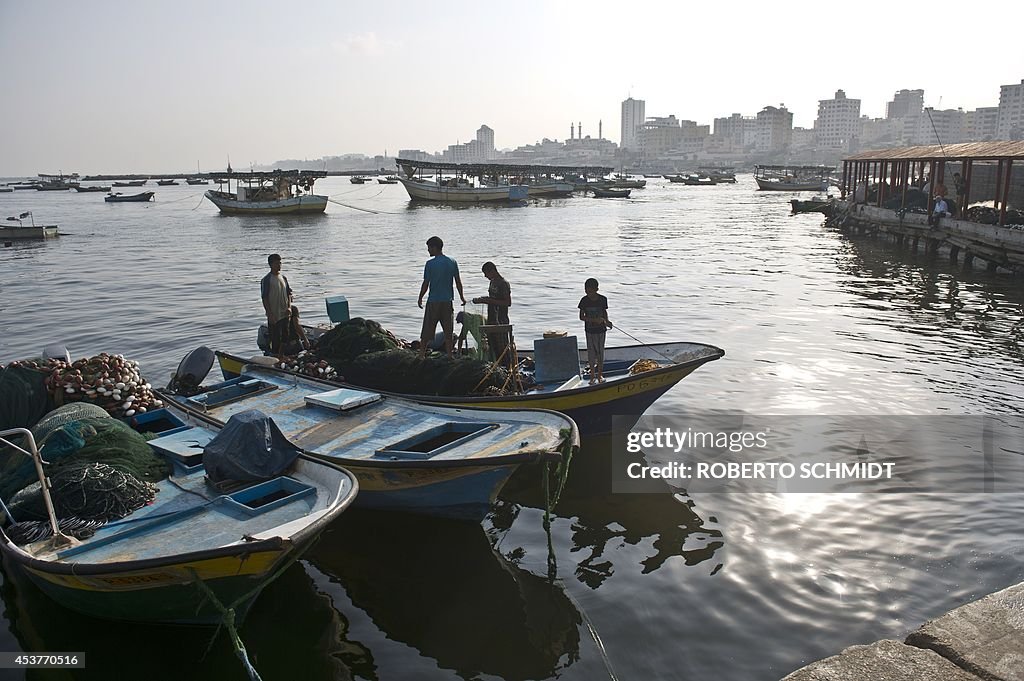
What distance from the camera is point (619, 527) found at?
8391mm

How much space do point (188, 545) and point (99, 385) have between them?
4.05 metres

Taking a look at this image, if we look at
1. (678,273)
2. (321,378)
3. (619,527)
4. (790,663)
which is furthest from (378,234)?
(790,663)

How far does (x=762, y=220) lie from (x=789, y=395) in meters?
41.8

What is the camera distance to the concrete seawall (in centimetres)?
450

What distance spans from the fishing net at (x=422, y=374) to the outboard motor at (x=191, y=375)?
210 centimetres

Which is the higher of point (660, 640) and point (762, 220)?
point (762, 220)

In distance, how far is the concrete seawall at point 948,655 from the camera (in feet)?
14.8

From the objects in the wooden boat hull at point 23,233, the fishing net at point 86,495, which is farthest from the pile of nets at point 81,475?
the wooden boat hull at point 23,233

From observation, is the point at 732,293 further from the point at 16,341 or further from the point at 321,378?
the point at 16,341

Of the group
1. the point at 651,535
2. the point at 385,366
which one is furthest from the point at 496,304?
the point at 651,535

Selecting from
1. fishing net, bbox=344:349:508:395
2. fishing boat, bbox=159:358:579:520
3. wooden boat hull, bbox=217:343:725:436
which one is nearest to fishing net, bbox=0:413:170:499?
fishing boat, bbox=159:358:579:520

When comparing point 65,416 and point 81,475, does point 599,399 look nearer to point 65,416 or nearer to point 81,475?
point 81,475

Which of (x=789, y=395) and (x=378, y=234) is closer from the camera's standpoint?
(x=789, y=395)

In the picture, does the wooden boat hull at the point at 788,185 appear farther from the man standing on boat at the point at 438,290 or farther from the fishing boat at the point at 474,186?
the man standing on boat at the point at 438,290
